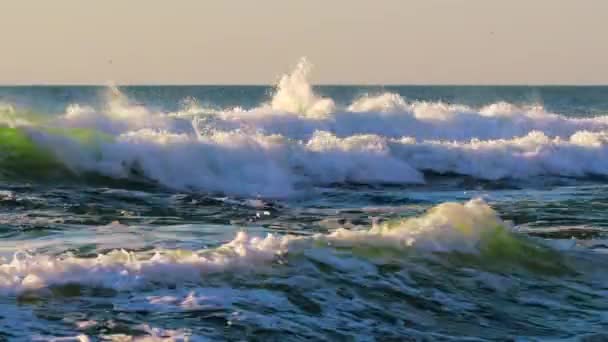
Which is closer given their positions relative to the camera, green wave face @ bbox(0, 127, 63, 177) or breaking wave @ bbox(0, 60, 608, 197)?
green wave face @ bbox(0, 127, 63, 177)

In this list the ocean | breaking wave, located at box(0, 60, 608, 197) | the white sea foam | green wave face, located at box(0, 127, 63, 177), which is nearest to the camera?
the ocean

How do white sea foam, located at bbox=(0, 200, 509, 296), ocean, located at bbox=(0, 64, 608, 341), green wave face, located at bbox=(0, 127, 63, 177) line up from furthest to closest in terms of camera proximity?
1. green wave face, located at bbox=(0, 127, 63, 177)
2. white sea foam, located at bbox=(0, 200, 509, 296)
3. ocean, located at bbox=(0, 64, 608, 341)

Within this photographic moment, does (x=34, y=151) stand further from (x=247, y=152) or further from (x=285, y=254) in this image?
(x=285, y=254)

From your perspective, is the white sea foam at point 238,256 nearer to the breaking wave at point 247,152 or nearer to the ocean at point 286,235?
the ocean at point 286,235

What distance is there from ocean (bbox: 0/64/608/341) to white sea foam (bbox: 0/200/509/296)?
2cm

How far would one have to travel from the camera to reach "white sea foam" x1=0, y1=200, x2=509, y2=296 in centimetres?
862

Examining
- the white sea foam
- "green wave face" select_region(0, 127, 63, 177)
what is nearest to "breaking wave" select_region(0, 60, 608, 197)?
"green wave face" select_region(0, 127, 63, 177)

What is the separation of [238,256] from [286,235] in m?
2.18

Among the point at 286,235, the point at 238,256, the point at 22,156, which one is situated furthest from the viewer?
the point at 22,156

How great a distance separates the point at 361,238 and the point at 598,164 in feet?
55.1

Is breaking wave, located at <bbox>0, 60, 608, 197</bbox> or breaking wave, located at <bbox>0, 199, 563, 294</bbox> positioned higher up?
breaking wave, located at <bbox>0, 60, 608, 197</bbox>

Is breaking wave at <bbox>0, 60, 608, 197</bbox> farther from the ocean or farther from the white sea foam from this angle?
the white sea foam

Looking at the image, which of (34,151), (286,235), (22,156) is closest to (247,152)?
(34,151)

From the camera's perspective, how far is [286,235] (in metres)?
11.8
